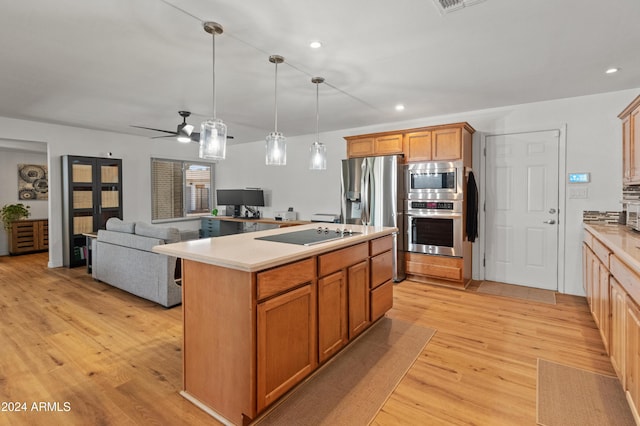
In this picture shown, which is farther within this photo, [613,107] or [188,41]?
[613,107]

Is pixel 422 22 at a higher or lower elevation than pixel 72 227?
Result: higher

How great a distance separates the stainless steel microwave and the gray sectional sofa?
306cm

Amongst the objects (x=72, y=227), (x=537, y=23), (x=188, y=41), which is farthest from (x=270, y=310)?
(x=72, y=227)

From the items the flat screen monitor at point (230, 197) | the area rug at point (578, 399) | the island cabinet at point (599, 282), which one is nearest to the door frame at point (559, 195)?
the island cabinet at point (599, 282)

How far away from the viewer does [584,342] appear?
2734 mm

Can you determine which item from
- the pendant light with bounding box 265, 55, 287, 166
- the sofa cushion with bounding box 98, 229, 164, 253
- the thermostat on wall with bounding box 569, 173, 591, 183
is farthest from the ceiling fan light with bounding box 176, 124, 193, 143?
the thermostat on wall with bounding box 569, 173, 591, 183

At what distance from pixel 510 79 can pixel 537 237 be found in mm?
2068

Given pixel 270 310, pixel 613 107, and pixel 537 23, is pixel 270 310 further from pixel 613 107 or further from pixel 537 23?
pixel 613 107

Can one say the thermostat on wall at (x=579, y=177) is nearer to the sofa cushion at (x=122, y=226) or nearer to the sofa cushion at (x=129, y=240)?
the sofa cushion at (x=129, y=240)

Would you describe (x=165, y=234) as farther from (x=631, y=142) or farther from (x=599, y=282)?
(x=631, y=142)

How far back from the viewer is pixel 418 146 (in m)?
4.46

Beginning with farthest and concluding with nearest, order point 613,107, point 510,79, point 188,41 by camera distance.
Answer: point 613,107, point 510,79, point 188,41

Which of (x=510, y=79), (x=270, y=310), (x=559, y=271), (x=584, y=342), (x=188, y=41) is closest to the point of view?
(x=270, y=310)

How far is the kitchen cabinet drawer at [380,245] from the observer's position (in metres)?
2.89
